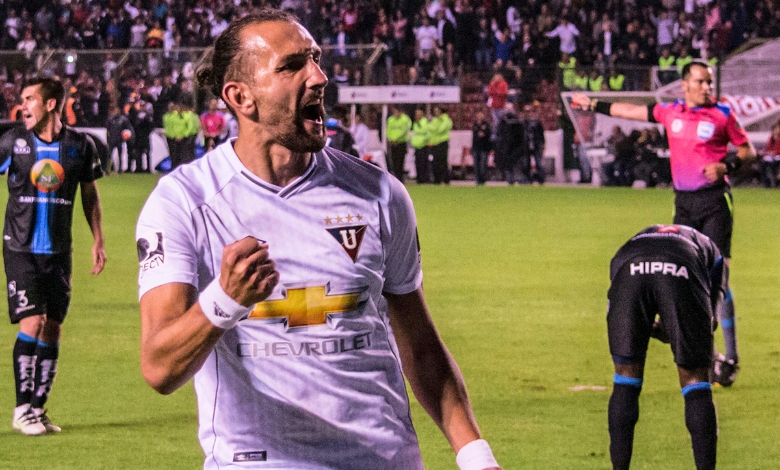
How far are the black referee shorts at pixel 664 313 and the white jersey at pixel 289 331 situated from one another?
2978 mm

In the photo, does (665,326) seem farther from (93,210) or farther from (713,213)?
(93,210)

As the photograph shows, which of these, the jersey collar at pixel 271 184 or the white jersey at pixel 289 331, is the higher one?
the jersey collar at pixel 271 184

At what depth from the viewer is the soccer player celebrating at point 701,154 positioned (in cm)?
940

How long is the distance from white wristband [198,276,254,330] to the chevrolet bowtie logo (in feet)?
0.90

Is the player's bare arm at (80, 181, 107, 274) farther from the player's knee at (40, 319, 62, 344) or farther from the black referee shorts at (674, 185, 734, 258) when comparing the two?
the black referee shorts at (674, 185, 734, 258)

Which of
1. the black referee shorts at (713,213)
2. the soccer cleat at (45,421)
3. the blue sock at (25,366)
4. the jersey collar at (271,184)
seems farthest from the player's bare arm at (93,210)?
the jersey collar at (271,184)

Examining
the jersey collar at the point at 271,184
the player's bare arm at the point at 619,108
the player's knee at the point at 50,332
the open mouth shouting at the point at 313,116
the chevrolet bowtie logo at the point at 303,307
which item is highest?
the open mouth shouting at the point at 313,116

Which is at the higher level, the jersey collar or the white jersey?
the jersey collar

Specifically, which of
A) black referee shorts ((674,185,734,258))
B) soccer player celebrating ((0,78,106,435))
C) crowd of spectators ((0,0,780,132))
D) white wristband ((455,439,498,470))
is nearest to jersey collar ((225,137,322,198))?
white wristband ((455,439,498,470))

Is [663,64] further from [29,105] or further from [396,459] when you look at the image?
[396,459]

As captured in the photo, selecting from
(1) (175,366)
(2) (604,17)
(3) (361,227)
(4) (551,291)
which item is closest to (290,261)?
(3) (361,227)

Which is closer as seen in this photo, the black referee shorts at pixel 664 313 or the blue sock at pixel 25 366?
the black referee shorts at pixel 664 313

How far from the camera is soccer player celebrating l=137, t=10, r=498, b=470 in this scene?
9.75 ft

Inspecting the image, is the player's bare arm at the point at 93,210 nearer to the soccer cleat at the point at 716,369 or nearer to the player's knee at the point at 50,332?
the player's knee at the point at 50,332
